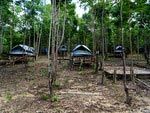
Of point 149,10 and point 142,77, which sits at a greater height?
point 149,10

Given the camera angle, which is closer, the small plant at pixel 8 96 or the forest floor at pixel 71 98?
the forest floor at pixel 71 98

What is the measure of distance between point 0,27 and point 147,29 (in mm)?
18484

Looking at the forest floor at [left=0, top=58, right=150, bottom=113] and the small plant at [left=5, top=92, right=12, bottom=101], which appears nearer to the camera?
the forest floor at [left=0, top=58, right=150, bottom=113]

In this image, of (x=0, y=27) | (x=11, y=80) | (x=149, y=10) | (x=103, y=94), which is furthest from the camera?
(x=0, y=27)

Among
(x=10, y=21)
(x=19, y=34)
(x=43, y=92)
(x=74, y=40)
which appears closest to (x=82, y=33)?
(x=74, y=40)

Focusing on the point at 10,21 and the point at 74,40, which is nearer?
the point at 10,21

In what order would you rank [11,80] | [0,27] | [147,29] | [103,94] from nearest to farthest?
[103,94]
[11,80]
[147,29]
[0,27]

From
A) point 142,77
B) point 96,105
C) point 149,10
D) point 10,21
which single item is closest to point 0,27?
point 10,21

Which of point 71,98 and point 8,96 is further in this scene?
point 8,96

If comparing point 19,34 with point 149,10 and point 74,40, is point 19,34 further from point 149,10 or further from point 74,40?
point 149,10

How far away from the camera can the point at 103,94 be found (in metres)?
16.0

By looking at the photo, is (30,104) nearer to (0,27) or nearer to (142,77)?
(142,77)

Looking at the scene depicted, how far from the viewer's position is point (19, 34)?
54656 mm

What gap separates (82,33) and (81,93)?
139ft
